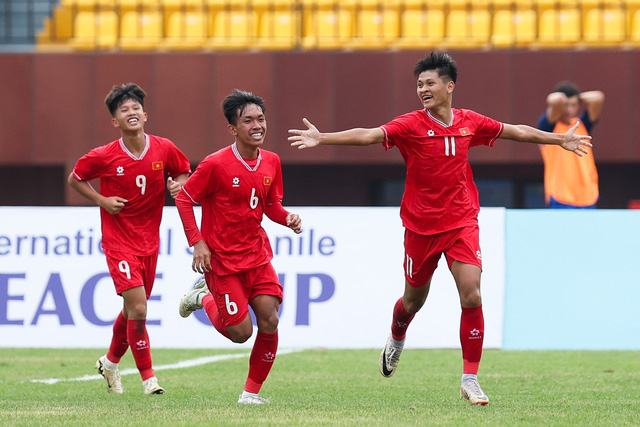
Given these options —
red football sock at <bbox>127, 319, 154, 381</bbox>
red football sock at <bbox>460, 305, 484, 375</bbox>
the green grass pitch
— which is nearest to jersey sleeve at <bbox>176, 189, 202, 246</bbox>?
the green grass pitch

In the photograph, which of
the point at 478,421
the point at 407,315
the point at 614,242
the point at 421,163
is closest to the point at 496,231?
the point at 614,242

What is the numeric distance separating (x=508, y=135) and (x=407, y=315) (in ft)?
4.90

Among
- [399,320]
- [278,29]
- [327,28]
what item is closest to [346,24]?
[327,28]

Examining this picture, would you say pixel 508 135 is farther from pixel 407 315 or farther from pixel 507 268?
pixel 507 268

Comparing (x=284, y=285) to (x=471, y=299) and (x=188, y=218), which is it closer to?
(x=188, y=218)

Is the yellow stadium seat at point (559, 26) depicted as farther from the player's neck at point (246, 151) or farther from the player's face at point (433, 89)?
the player's neck at point (246, 151)

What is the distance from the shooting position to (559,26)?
55.4 ft

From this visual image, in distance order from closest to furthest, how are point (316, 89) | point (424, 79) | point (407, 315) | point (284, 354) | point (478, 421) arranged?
1. point (478, 421)
2. point (424, 79)
3. point (407, 315)
4. point (284, 354)
5. point (316, 89)

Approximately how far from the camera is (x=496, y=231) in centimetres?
1088

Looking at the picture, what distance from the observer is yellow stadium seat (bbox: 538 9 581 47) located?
16.8m

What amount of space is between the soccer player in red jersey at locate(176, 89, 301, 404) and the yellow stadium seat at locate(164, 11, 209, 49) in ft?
35.0

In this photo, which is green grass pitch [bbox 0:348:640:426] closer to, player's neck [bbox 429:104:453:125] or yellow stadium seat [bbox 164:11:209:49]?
player's neck [bbox 429:104:453:125]

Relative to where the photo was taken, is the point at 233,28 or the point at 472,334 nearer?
the point at 472,334

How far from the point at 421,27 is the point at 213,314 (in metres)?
10.9
